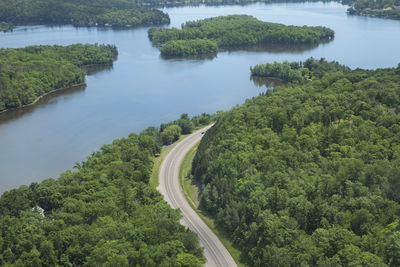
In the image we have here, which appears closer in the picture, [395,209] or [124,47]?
[395,209]

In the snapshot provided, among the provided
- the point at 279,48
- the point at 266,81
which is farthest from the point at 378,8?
the point at 266,81

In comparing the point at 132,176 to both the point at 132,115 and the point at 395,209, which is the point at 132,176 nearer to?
the point at 395,209

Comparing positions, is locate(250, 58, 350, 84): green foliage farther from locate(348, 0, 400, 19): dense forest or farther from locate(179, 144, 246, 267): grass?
locate(348, 0, 400, 19): dense forest

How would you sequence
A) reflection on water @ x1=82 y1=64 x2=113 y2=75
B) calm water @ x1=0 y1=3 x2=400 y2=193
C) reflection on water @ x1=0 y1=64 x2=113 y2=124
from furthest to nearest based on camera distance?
1. reflection on water @ x1=82 y1=64 x2=113 y2=75
2. reflection on water @ x1=0 y1=64 x2=113 y2=124
3. calm water @ x1=0 y1=3 x2=400 y2=193

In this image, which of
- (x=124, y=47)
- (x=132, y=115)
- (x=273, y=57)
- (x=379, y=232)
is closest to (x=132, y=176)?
(x=379, y=232)

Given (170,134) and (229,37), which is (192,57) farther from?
(170,134)

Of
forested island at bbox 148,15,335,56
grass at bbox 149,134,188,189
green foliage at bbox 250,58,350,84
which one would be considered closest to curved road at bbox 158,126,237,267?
grass at bbox 149,134,188,189

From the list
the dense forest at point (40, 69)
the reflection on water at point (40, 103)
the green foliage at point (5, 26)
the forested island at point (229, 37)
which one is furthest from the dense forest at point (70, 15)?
the reflection on water at point (40, 103)
